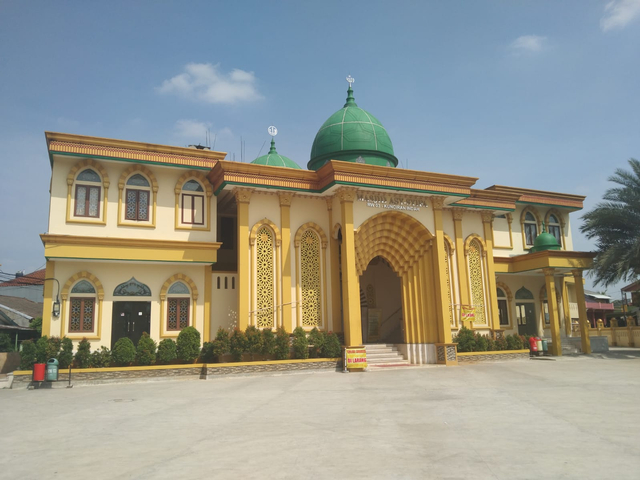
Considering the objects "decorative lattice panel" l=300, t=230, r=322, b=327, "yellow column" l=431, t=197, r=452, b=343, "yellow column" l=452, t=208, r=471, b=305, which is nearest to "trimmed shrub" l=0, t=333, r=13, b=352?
"decorative lattice panel" l=300, t=230, r=322, b=327

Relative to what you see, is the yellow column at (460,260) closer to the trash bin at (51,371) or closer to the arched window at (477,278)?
the arched window at (477,278)

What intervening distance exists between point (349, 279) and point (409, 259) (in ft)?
11.4

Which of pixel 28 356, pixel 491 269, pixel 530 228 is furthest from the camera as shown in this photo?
pixel 530 228

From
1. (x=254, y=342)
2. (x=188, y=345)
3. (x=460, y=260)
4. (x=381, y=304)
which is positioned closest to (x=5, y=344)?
(x=188, y=345)

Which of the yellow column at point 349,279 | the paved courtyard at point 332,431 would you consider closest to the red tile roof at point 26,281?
the yellow column at point 349,279

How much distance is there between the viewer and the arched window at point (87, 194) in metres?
15.9

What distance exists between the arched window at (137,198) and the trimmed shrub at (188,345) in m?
3.92

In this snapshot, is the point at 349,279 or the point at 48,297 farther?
the point at 349,279

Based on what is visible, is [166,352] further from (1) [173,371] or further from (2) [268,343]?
(2) [268,343]

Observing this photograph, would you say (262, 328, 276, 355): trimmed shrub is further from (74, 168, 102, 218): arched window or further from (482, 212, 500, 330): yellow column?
(482, 212, 500, 330): yellow column

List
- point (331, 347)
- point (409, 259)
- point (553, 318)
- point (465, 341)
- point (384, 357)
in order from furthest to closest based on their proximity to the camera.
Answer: point (553, 318), point (409, 259), point (465, 341), point (384, 357), point (331, 347)

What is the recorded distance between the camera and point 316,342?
16.3 metres

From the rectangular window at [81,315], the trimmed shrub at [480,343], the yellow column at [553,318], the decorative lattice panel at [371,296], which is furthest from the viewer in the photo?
the decorative lattice panel at [371,296]

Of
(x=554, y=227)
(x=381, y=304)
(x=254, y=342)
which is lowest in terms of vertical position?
(x=254, y=342)
